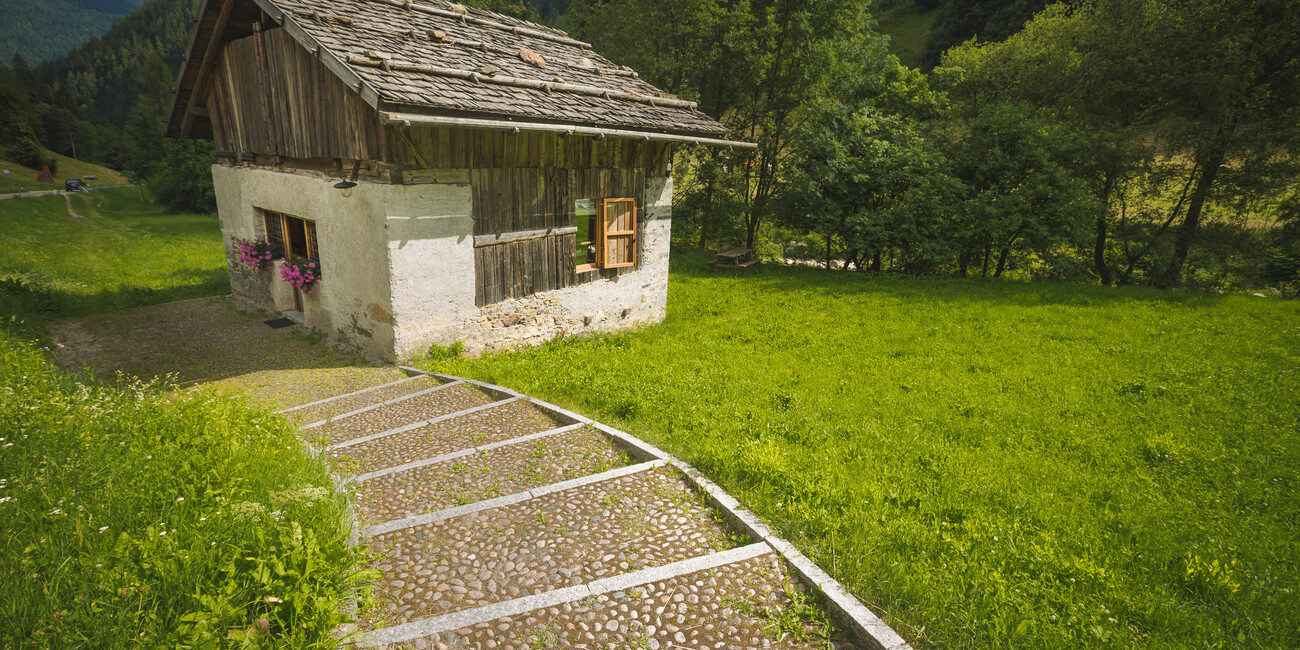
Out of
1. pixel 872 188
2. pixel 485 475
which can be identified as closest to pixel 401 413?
pixel 485 475

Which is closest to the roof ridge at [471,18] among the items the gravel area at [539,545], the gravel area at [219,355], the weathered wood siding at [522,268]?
the weathered wood siding at [522,268]

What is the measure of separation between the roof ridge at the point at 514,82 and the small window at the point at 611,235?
197 centimetres

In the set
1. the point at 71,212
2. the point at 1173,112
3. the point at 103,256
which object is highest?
the point at 1173,112

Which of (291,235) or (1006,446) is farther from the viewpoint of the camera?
(291,235)

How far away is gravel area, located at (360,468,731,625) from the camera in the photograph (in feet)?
12.8

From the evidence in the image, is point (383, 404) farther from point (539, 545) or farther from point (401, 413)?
point (539, 545)

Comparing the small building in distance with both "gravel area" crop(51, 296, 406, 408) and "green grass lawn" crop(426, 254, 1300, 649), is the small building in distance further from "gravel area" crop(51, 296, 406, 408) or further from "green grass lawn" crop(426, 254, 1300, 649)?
"green grass lawn" crop(426, 254, 1300, 649)

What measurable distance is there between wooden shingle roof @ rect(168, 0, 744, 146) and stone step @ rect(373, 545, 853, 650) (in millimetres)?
6047

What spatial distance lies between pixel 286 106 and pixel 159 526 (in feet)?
27.8

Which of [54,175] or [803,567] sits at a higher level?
[54,175]

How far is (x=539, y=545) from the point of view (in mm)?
4395

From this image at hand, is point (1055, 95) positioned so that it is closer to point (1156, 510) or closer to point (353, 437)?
point (1156, 510)

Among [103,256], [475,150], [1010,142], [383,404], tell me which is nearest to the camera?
[383,404]

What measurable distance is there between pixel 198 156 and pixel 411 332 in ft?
114
